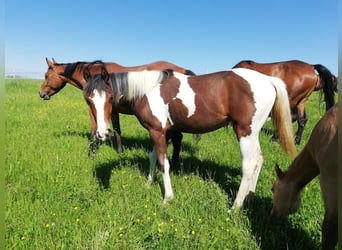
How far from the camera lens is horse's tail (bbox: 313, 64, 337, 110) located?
709 cm

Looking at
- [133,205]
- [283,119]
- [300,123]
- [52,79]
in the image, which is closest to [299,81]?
[300,123]

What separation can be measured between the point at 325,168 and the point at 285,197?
0.92 metres

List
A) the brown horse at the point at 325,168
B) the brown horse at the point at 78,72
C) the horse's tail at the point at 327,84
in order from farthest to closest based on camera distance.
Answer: the horse's tail at the point at 327,84 < the brown horse at the point at 78,72 < the brown horse at the point at 325,168

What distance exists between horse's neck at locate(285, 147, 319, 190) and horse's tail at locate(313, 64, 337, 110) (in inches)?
199

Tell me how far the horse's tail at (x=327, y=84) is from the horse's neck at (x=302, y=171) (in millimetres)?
5046

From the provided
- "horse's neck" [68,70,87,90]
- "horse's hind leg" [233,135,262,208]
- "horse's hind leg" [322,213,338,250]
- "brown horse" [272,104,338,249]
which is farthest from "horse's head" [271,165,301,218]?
"horse's neck" [68,70,87,90]

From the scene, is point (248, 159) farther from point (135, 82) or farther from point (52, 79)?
point (52, 79)

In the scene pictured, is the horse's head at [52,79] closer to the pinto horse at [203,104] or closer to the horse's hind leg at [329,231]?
the pinto horse at [203,104]

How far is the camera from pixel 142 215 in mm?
3395

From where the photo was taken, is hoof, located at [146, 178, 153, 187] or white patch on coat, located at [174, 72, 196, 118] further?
hoof, located at [146, 178, 153, 187]

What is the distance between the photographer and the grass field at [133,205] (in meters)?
2.88

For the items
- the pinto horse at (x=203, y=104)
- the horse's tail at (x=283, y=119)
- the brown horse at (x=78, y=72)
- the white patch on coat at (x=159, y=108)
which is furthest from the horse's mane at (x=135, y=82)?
the brown horse at (x=78, y=72)

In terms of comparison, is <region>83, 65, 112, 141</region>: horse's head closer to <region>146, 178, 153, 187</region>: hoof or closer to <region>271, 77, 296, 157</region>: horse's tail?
<region>146, 178, 153, 187</region>: hoof

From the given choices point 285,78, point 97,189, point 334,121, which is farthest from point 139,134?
point 334,121
